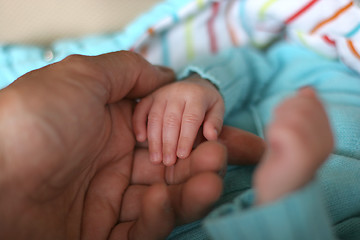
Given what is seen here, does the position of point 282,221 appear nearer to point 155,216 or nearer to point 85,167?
point 155,216

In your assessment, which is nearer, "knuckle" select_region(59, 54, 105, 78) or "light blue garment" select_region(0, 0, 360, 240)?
"light blue garment" select_region(0, 0, 360, 240)

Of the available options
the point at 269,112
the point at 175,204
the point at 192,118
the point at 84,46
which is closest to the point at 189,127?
the point at 192,118

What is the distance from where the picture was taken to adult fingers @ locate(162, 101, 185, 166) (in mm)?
453

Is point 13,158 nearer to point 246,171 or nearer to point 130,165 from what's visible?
point 130,165

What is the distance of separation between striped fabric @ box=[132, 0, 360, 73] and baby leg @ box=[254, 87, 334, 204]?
46 centimetres

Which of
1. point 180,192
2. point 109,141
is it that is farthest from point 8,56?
point 180,192

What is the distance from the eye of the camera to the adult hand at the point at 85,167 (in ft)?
1.12

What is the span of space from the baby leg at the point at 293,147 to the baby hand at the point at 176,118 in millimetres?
175

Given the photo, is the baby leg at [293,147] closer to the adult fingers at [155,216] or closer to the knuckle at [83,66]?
the adult fingers at [155,216]

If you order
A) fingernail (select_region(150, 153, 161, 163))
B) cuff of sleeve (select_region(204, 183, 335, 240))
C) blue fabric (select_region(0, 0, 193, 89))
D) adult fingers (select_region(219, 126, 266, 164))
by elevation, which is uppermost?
blue fabric (select_region(0, 0, 193, 89))

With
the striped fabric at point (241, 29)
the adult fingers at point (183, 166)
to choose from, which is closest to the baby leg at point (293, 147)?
the adult fingers at point (183, 166)

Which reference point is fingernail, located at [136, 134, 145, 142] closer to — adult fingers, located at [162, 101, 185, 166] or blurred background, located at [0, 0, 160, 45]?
adult fingers, located at [162, 101, 185, 166]

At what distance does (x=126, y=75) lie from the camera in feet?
1.59

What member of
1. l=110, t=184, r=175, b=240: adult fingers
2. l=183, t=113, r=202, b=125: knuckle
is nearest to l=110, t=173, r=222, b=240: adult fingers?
l=110, t=184, r=175, b=240: adult fingers
